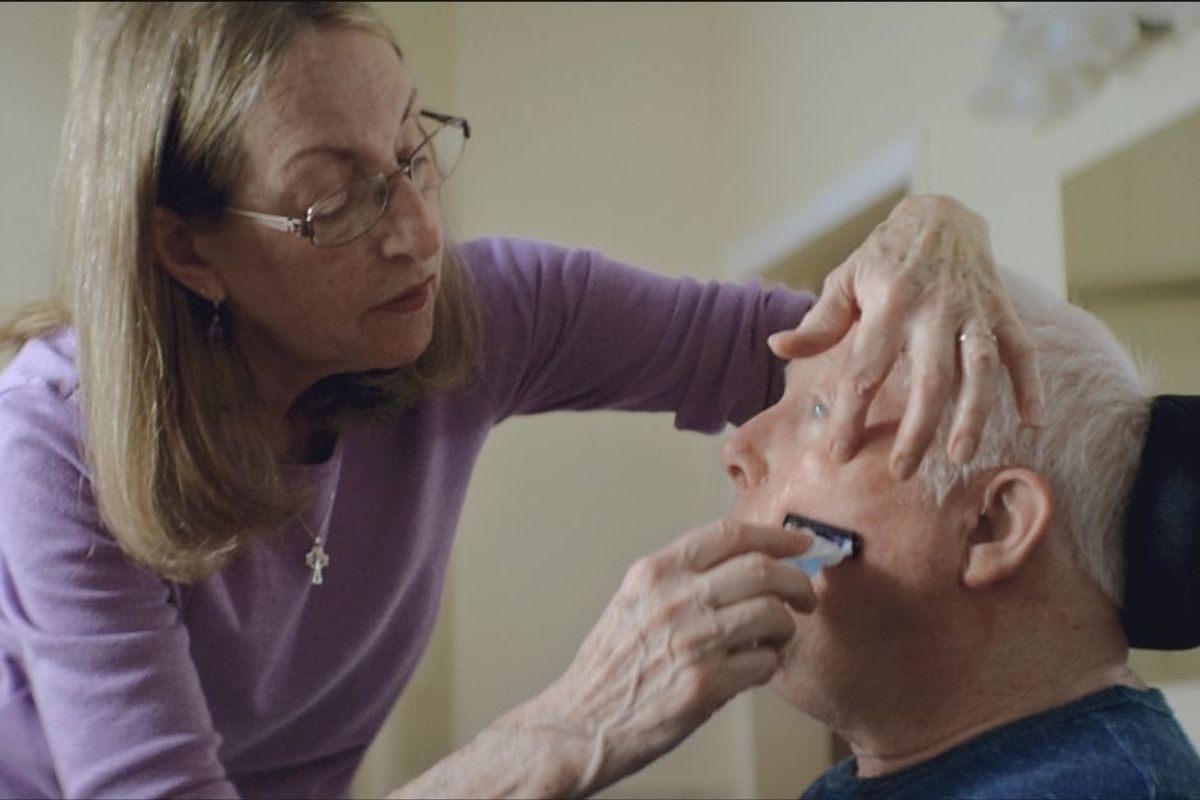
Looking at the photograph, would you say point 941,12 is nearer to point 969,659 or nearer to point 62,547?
point 969,659

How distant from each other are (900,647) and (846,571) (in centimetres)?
7

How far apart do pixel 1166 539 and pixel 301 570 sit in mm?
738

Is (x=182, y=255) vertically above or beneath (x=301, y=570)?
above

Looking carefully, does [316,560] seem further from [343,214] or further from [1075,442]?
[1075,442]

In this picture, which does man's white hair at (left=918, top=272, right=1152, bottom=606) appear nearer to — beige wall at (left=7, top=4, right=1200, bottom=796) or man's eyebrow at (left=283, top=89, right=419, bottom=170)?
man's eyebrow at (left=283, top=89, right=419, bottom=170)

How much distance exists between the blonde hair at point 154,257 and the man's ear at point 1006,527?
0.58 m

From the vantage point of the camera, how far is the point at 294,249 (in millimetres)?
1131

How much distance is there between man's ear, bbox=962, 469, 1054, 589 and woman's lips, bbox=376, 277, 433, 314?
50 cm

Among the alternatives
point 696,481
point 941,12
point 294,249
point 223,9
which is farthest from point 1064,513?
point 696,481

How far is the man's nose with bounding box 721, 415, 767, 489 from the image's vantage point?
113cm

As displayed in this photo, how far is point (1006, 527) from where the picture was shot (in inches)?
41.0

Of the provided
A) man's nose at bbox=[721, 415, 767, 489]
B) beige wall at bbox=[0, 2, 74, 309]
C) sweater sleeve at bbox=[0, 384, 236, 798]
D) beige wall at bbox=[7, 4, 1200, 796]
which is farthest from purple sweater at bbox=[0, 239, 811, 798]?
beige wall at bbox=[7, 4, 1200, 796]

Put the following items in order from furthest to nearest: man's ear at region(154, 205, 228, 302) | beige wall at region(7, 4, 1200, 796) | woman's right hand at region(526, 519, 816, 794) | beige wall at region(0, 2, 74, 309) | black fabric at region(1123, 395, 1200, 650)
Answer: beige wall at region(7, 4, 1200, 796)
beige wall at region(0, 2, 74, 309)
man's ear at region(154, 205, 228, 302)
black fabric at region(1123, 395, 1200, 650)
woman's right hand at region(526, 519, 816, 794)

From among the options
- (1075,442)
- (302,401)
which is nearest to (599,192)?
(302,401)
